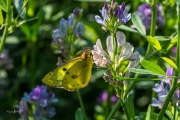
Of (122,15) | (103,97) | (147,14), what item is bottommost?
(103,97)

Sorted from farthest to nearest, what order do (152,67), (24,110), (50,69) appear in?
(50,69) → (24,110) → (152,67)

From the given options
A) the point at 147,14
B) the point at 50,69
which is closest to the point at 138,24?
the point at 147,14

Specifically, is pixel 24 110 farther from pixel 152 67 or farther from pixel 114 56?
pixel 152 67

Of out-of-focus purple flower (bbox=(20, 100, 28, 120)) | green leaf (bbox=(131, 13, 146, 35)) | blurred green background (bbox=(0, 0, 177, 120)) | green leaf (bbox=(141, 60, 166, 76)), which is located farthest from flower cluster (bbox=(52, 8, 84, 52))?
blurred green background (bbox=(0, 0, 177, 120))

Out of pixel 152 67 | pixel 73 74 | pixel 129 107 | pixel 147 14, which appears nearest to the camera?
pixel 152 67

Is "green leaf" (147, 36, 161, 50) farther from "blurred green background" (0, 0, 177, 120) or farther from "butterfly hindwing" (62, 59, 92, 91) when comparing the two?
"blurred green background" (0, 0, 177, 120)

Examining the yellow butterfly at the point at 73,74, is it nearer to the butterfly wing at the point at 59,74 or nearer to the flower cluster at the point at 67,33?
the butterfly wing at the point at 59,74

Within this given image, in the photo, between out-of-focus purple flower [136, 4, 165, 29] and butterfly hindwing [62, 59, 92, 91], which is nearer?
butterfly hindwing [62, 59, 92, 91]
